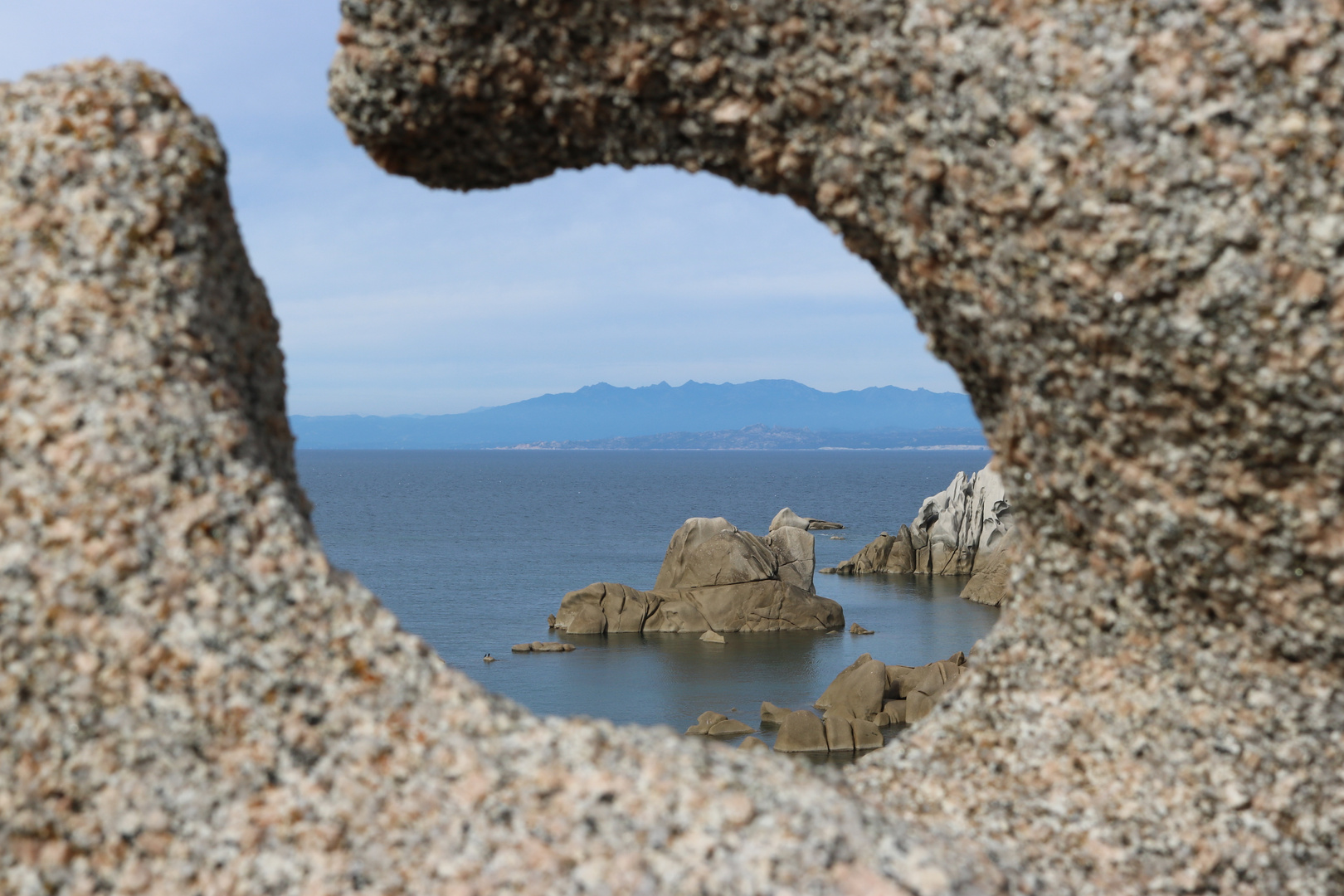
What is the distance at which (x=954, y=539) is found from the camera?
79.8 meters

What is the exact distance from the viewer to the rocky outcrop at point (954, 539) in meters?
73.6

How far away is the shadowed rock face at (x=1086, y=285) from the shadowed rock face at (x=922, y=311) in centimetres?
2

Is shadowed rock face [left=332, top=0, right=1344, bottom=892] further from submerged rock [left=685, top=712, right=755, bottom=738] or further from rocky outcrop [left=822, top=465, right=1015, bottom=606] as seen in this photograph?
rocky outcrop [left=822, top=465, right=1015, bottom=606]

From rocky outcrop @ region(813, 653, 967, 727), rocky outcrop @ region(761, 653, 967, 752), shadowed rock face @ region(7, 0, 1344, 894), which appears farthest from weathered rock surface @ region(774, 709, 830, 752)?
shadowed rock face @ region(7, 0, 1344, 894)

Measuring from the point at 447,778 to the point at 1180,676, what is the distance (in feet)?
11.2

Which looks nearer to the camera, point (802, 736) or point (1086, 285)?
point (1086, 285)

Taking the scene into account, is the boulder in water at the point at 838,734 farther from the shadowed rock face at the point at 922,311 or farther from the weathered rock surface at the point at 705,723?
the shadowed rock face at the point at 922,311

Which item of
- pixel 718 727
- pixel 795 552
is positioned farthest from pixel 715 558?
pixel 718 727

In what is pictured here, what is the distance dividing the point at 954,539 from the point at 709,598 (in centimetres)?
2672

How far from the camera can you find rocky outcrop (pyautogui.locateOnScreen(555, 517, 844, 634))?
196 ft

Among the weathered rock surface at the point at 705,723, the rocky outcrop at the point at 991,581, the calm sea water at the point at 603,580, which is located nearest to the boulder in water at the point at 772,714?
the weathered rock surface at the point at 705,723

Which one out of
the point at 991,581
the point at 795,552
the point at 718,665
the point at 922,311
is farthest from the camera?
the point at 991,581

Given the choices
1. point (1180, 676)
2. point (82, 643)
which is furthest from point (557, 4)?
point (1180, 676)

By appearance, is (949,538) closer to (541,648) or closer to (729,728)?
(541,648)
